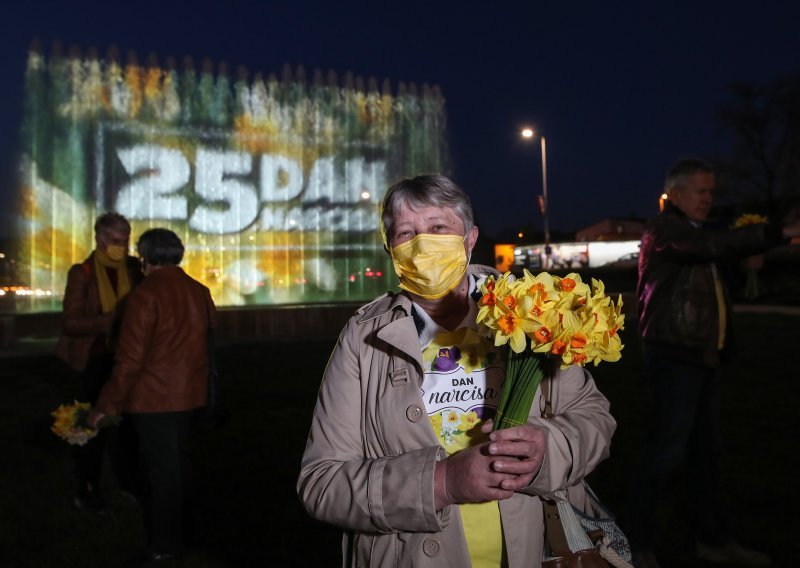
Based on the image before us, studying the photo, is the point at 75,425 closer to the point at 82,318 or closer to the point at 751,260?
the point at 82,318

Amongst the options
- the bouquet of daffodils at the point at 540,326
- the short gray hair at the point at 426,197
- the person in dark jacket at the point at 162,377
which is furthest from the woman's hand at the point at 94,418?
the bouquet of daffodils at the point at 540,326

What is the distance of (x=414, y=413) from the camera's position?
6.04 ft

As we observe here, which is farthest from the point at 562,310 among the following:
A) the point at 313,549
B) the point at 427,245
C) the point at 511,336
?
the point at 313,549

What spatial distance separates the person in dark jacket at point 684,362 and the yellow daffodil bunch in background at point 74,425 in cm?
331

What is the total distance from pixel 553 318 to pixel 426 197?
66 centimetres

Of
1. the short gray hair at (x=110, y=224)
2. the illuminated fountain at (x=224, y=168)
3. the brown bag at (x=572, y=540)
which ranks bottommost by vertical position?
the brown bag at (x=572, y=540)

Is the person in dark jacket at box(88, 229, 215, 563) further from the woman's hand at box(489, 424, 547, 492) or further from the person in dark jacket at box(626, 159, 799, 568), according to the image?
the woman's hand at box(489, 424, 547, 492)

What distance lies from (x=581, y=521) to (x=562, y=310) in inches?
26.8

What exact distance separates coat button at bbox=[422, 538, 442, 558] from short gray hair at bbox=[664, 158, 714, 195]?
9.13 feet

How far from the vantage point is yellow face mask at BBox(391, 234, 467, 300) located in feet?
6.66

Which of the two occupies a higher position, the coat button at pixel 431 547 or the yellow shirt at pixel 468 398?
the yellow shirt at pixel 468 398

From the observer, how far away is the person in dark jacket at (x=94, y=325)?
16.2 ft

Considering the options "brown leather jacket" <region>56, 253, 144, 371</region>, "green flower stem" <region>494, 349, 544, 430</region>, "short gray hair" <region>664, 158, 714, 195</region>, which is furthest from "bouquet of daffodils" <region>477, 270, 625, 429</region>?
"brown leather jacket" <region>56, 253, 144, 371</region>

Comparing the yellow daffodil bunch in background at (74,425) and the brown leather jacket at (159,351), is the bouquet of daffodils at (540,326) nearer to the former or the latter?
the brown leather jacket at (159,351)
